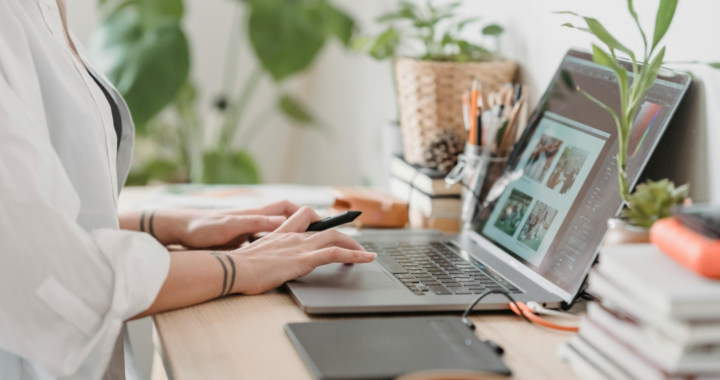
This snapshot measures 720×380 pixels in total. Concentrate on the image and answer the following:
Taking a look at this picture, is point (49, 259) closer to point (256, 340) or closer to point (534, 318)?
point (256, 340)

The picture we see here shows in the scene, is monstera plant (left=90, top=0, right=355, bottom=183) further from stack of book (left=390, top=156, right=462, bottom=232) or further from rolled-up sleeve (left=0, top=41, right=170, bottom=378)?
rolled-up sleeve (left=0, top=41, right=170, bottom=378)

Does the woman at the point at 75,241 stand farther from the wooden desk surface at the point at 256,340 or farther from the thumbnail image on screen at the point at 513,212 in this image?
the thumbnail image on screen at the point at 513,212

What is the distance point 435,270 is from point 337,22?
1.46m

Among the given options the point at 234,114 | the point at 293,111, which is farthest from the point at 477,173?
the point at 234,114

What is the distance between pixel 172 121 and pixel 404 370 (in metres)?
2.36

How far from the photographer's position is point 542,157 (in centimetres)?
98

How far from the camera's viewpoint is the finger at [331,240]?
846mm

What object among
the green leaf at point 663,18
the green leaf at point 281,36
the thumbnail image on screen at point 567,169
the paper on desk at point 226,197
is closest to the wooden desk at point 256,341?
the thumbnail image on screen at point 567,169

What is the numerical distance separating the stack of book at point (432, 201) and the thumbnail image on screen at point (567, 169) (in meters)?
0.24

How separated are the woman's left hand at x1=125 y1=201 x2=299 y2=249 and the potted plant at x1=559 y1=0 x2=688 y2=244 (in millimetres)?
484

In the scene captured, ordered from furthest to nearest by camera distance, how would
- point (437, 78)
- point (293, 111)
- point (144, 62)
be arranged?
point (293, 111)
point (144, 62)
point (437, 78)

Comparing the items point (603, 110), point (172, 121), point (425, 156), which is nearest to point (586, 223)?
point (603, 110)

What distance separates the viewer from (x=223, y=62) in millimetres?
2811

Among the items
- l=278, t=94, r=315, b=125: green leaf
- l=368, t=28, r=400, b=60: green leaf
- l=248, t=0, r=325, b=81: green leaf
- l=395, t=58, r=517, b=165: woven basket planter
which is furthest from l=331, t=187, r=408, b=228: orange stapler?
l=278, t=94, r=315, b=125: green leaf
